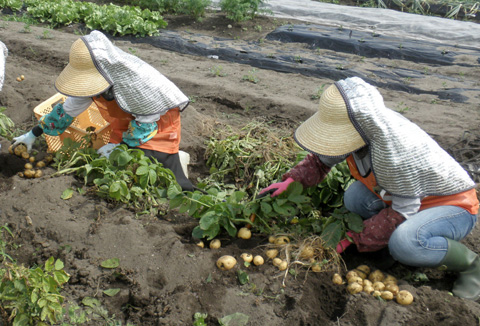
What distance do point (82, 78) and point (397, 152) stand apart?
190cm

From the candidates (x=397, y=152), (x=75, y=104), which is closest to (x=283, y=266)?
(x=397, y=152)

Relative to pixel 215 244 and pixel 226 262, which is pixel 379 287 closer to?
pixel 226 262

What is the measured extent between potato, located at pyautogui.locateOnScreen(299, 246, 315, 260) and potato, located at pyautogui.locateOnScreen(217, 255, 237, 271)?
0.35 m

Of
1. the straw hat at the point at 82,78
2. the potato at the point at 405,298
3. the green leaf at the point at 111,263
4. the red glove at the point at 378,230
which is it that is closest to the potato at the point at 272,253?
the red glove at the point at 378,230

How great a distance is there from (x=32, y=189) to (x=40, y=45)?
12.5ft

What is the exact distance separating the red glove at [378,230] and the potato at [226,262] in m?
0.64

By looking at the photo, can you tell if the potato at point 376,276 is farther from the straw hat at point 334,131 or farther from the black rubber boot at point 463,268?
the straw hat at point 334,131

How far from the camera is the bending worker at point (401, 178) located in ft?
6.93

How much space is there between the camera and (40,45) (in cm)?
593

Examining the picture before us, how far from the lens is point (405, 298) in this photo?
2.12 m

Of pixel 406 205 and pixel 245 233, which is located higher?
pixel 406 205

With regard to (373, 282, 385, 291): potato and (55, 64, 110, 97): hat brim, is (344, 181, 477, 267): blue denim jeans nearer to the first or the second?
(373, 282, 385, 291): potato

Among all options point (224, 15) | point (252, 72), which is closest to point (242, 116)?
point (252, 72)

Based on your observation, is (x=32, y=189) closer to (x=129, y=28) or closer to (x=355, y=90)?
(x=355, y=90)
